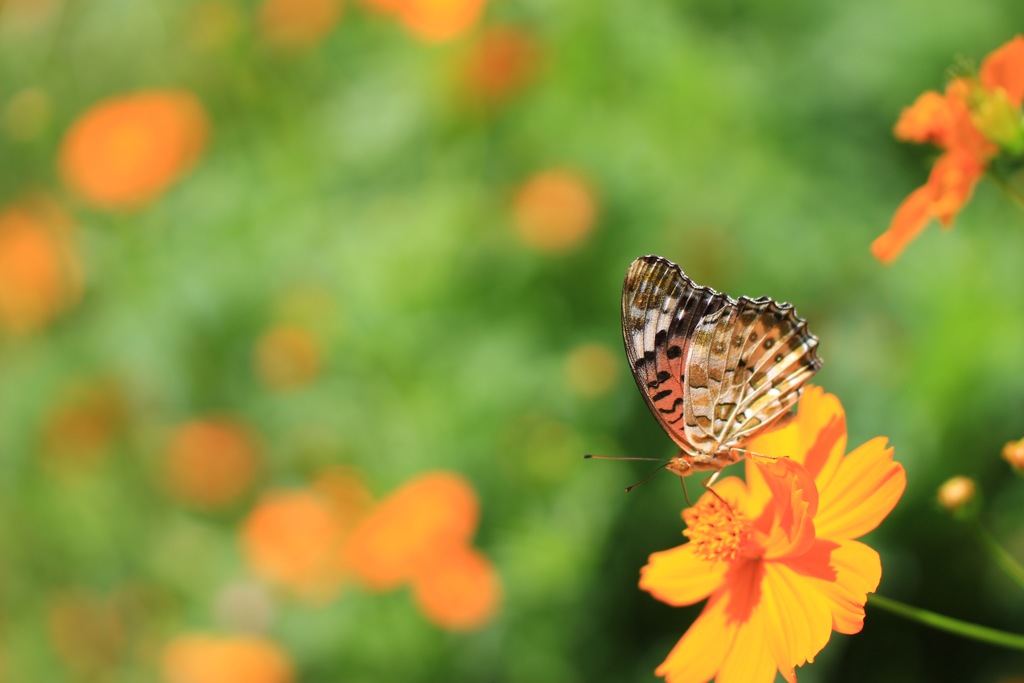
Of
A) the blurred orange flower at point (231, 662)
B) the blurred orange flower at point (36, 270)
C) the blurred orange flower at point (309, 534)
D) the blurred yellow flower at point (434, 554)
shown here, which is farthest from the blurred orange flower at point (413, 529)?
the blurred orange flower at point (36, 270)

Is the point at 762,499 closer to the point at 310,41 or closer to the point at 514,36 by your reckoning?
the point at 514,36

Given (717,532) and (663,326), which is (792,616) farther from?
(663,326)

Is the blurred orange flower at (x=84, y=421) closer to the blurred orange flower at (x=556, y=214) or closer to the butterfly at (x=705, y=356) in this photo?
the blurred orange flower at (x=556, y=214)

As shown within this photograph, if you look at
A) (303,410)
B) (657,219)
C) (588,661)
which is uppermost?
(657,219)

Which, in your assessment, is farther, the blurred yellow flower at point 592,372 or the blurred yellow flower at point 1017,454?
the blurred yellow flower at point 592,372

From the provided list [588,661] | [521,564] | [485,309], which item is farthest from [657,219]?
[588,661]

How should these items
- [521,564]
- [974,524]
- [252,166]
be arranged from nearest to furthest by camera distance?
[974,524]
[521,564]
[252,166]

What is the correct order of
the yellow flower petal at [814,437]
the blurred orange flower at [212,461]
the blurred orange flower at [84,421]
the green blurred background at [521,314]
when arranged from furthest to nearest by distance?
the blurred orange flower at [84,421] → the blurred orange flower at [212,461] → the green blurred background at [521,314] → the yellow flower petal at [814,437]
